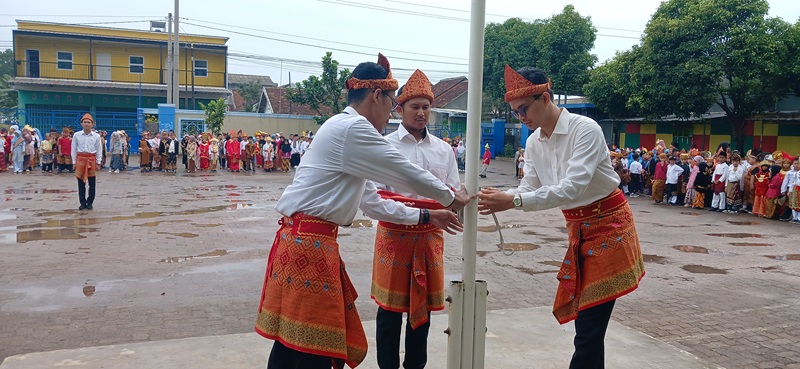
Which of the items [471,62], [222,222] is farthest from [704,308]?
[222,222]

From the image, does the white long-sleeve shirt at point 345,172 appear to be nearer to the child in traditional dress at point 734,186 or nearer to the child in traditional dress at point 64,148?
the child in traditional dress at point 734,186

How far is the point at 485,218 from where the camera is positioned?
44.0 feet

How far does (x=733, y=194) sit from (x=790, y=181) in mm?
1885

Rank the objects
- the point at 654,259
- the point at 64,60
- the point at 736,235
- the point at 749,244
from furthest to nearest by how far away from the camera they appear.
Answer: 1. the point at 64,60
2. the point at 736,235
3. the point at 749,244
4. the point at 654,259

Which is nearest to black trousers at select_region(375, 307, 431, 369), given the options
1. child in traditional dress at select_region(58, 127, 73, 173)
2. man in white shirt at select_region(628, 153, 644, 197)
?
man in white shirt at select_region(628, 153, 644, 197)

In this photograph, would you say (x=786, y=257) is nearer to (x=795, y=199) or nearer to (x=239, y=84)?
(x=795, y=199)

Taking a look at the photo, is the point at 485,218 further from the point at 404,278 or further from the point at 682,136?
the point at 682,136

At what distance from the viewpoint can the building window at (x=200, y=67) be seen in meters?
37.2

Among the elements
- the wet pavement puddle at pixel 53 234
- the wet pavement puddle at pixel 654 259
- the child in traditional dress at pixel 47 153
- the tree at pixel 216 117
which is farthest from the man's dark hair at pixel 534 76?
the tree at pixel 216 117

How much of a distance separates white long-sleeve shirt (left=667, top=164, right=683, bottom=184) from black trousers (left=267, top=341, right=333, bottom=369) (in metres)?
16.8

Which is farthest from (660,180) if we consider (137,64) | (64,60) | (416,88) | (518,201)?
(64,60)

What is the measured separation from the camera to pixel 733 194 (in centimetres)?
1627

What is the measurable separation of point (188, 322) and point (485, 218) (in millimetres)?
8768

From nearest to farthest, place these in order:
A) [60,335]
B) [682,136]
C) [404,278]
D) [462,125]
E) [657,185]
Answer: [404,278], [60,335], [657,185], [682,136], [462,125]
